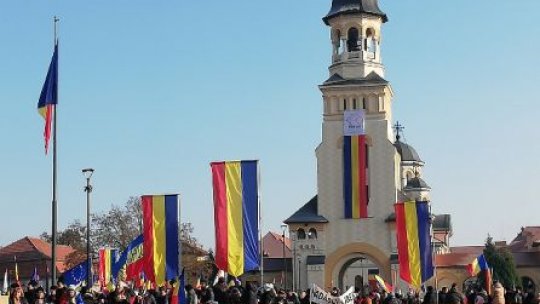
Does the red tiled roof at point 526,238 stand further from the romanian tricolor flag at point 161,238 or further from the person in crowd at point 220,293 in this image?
the romanian tricolor flag at point 161,238

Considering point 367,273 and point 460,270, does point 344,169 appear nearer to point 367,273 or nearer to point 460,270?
point 460,270

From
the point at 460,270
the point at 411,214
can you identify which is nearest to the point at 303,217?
the point at 460,270

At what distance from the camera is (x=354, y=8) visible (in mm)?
64125

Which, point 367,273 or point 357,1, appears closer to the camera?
point 357,1

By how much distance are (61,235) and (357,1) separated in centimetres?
4463

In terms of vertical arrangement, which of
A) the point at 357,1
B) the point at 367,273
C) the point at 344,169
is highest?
the point at 357,1

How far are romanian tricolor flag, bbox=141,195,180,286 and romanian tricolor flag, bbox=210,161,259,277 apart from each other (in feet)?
6.20

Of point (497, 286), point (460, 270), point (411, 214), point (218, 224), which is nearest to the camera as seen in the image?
point (497, 286)

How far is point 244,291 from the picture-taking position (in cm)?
2198

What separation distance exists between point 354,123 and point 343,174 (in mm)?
3442

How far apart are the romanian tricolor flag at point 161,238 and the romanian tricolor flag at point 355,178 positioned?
130ft

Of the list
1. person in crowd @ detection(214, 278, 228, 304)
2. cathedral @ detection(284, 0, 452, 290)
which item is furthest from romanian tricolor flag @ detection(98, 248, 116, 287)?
cathedral @ detection(284, 0, 452, 290)

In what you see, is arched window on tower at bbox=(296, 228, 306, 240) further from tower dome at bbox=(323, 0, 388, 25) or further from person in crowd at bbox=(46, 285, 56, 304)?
person in crowd at bbox=(46, 285, 56, 304)

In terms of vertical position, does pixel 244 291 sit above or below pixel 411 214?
below
